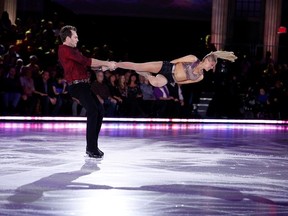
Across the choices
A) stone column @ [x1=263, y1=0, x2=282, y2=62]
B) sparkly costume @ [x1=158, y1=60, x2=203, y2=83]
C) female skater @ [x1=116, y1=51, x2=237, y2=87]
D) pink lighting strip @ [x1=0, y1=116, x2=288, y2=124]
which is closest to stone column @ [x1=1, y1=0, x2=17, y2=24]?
pink lighting strip @ [x1=0, y1=116, x2=288, y2=124]

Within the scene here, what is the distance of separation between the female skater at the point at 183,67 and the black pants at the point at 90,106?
0.47m

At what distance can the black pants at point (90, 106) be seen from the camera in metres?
7.58

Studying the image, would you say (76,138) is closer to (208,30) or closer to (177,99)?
(177,99)

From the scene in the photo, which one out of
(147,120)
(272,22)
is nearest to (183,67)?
(147,120)

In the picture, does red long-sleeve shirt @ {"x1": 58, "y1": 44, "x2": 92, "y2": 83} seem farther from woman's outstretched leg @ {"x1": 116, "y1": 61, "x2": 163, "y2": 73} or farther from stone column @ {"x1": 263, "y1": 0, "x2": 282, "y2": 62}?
stone column @ {"x1": 263, "y1": 0, "x2": 282, "y2": 62}

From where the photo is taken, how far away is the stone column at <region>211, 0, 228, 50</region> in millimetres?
20547

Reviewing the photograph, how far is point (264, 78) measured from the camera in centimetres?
1723

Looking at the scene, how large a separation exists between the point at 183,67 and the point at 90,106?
3.73 feet

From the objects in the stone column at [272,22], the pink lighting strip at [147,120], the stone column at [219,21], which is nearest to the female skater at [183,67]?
the pink lighting strip at [147,120]

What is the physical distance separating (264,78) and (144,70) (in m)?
9.87

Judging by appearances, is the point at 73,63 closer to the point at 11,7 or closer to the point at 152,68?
the point at 152,68

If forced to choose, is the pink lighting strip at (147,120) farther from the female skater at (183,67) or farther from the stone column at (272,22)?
the stone column at (272,22)

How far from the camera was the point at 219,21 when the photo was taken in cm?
2066

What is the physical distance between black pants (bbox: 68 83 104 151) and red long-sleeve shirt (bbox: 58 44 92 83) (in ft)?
0.35
